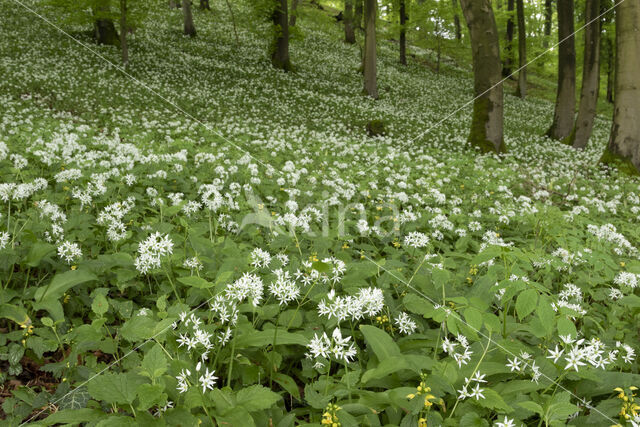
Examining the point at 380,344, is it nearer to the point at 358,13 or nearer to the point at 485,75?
the point at 485,75

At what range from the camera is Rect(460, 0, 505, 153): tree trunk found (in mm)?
10719

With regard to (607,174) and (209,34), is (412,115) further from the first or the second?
(209,34)

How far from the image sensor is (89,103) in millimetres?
11438

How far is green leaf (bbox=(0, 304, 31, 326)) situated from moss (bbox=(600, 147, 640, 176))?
12.0 meters

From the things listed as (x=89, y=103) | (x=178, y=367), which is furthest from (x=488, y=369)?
(x=89, y=103)

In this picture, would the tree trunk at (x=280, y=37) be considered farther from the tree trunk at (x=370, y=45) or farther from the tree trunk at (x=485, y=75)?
the tree trunk at (x=485, y=75)

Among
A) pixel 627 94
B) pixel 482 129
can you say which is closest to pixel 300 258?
pixel 482 129

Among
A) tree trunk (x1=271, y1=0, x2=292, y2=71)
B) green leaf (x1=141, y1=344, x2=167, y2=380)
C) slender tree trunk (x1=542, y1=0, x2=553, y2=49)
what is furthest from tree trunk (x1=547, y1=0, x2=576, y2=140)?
green leaf (x1=141, y1=344, x2=167, y2=380)

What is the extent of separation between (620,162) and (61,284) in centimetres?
1213

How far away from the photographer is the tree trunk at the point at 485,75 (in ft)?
35.2

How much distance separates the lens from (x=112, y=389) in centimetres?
160

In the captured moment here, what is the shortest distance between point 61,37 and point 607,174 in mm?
23928

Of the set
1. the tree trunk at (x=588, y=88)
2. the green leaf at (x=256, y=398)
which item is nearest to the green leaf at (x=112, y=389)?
the green leaf at (x=256, y=398)

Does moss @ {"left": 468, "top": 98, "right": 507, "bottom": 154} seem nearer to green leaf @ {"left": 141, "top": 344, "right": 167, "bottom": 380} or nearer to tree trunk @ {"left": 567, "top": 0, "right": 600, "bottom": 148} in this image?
tree trunk @ {"left": 567, "top": 0, "right": 600, "bottom": 148}
